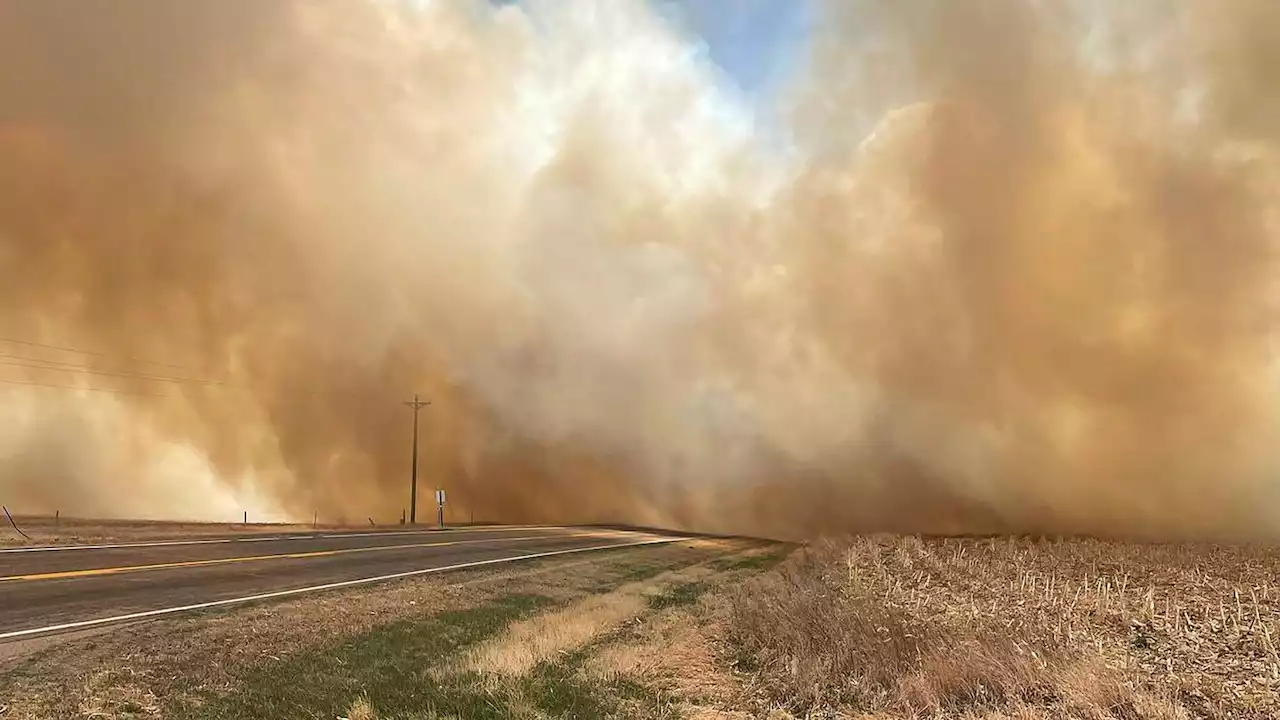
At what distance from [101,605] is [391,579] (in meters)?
7.36

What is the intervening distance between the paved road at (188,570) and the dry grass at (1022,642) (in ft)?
33.9

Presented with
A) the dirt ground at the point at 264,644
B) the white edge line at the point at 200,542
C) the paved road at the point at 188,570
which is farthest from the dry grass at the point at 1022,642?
the white edge line at the point at 200,542

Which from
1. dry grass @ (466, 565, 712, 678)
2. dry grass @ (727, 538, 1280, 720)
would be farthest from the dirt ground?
dry grass @ (727, 538, 1280, 720)

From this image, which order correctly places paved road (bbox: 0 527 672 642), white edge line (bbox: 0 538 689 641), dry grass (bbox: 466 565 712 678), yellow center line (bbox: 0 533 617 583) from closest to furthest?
dry grass (bbox: 466 565 712 678) → white edge line (bbox: 0 538 689 641) → paved road (bbox: 0 527 672 642) → yellow center line (bbox: 0 533 617 583)

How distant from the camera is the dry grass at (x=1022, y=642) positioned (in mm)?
9945

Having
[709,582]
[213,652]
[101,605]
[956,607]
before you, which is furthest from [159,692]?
[709,582]

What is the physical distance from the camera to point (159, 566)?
21.2m

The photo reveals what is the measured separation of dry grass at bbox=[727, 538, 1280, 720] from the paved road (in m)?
10.3

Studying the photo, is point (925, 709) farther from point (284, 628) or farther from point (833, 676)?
point (284, 628)

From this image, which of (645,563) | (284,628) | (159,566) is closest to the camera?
(284,628)

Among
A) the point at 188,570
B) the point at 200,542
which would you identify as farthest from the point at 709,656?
the point at 200,542

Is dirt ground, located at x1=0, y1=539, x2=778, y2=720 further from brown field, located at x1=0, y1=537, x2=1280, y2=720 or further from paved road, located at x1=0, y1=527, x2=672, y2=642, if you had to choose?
paved road, located at x1=0, y1=527, x2=672, y2=642

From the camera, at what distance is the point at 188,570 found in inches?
821

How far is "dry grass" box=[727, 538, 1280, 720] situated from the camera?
995cm
